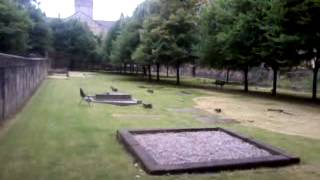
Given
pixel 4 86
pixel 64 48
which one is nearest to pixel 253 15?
pixel 4 86

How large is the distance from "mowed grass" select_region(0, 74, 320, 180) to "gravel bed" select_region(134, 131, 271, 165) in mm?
679

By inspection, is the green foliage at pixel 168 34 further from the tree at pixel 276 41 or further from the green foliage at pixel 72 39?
the green foliage at pixel 72 39

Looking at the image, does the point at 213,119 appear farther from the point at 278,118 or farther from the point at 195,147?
the point at 195,147

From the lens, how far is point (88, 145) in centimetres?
961

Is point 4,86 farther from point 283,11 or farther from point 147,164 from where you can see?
point 283,11

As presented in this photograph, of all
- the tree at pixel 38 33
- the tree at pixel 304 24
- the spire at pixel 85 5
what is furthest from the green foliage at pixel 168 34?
the spire at pixel 85 5

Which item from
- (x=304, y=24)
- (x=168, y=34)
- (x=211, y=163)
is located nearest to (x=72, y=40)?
(x=168, y=34)

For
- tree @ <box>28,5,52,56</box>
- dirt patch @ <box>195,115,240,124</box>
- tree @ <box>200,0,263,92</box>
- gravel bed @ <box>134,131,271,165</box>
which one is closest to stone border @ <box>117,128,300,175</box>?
gravel bed @ <box>134,131,271,165</box>

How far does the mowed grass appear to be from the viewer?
23.7 feet

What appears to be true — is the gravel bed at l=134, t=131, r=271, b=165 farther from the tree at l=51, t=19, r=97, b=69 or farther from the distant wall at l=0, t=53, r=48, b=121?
the tree at l=51, t=19, r=97, b=69

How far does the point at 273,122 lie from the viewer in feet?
47.7

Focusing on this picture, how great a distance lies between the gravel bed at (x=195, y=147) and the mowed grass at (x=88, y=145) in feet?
2.23

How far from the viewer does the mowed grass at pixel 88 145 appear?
23.7 feet

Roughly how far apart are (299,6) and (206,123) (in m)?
10.8
